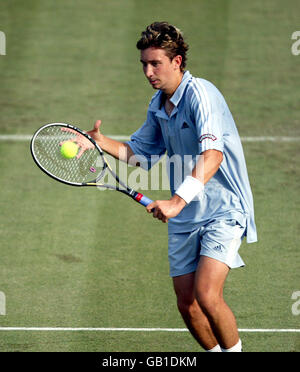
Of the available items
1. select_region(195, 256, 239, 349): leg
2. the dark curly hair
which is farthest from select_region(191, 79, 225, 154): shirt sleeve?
select_region(195, 256, 239, 349): leg

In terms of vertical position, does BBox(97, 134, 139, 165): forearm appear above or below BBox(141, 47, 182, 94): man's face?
below

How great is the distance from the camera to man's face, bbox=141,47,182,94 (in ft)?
19.9

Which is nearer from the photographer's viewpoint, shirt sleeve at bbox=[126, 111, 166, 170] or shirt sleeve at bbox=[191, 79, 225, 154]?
shirt sleeve at bbox=[191, 79, 225, 154]

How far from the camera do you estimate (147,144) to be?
673 centimetres

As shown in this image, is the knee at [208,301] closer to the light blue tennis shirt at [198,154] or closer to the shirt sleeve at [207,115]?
the light blue tennis shirt at [198,154]

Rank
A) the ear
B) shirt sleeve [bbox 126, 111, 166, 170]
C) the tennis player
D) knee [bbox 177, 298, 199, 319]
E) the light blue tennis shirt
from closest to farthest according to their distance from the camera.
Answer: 1. the tennis player
2. the light blue tennis shirt
3. the ear
4. knee [bbox 177, 298, 199, 319]
5. shirt sleeve [bbox 126, 111, 166, 170]

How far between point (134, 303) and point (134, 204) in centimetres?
259

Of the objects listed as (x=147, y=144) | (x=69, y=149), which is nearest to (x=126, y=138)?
(x=147, y=144)

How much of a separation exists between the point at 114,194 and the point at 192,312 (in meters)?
4.27

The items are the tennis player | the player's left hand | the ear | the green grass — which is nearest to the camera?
the player's left hand

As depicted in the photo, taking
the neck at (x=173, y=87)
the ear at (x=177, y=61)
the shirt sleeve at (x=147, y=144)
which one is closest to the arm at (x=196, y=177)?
the neck at (x=173, y=87)

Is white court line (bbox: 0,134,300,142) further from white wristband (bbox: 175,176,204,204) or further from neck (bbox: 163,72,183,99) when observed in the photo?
white wristband (bbox: 175,176,204,204)

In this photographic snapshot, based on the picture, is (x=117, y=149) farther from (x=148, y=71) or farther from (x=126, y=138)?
(x=126, y=138)
